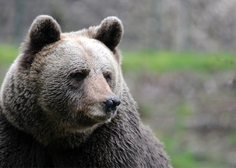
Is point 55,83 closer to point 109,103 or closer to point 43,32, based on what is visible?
point 43,32

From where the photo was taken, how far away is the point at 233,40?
16984mm

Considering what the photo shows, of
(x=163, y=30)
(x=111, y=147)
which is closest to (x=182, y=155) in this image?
(x=111, y=147)

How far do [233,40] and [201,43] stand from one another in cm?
155

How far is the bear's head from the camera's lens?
4.40m

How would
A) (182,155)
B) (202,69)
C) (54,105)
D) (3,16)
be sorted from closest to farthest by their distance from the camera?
1. (54,105)
2. (182,155)
3. (202,69)
4. (3,16)

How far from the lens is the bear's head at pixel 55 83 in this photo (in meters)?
4.40

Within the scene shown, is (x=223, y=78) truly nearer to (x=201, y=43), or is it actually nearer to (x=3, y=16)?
(x=201, y=43)

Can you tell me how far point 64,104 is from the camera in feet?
14.6

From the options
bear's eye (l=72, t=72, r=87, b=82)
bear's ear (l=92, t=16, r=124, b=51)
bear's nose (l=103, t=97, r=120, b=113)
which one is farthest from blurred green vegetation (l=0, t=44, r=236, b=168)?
bear's nose (l=103, t=97, r=120, b=113)

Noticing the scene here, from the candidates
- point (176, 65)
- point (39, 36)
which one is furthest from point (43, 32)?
point (176, 65)

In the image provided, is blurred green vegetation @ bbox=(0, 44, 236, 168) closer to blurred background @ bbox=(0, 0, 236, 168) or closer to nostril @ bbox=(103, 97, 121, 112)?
blurred background @ bbox=(0, 0, 236, 168)

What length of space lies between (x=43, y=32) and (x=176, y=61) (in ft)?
32.2

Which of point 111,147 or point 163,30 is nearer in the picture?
point 111,147

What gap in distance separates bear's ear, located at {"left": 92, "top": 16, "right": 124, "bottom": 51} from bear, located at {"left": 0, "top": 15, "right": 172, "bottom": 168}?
14 millimetres
